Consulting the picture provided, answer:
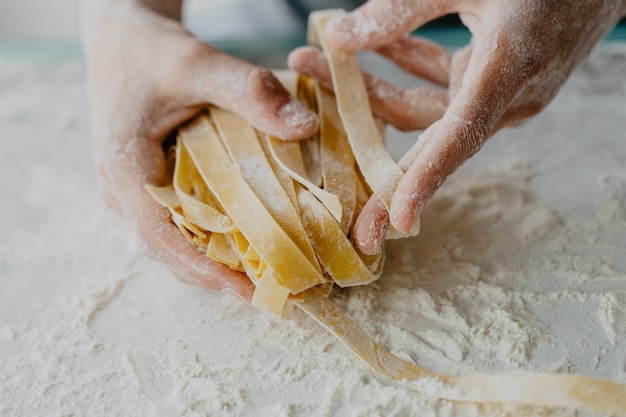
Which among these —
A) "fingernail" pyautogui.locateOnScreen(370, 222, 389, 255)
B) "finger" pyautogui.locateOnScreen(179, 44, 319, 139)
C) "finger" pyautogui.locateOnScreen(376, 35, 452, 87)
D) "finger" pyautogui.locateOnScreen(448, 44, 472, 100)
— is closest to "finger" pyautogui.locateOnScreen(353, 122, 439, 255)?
"fingernail" pyautogui.locateOnScreen(370, 222, 389, 255)

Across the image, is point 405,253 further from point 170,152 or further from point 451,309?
point 170,152

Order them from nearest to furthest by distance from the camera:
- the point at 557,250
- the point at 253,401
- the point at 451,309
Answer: the point at 253,401 → the point at 451,309 → the point at 557,250

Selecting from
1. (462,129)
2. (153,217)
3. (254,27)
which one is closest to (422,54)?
(462,129)

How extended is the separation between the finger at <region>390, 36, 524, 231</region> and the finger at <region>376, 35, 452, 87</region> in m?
0.40

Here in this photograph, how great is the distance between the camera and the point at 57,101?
6.84 feet

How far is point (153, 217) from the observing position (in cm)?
127

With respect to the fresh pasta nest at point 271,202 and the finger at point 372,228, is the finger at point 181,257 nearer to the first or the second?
the fresh pasta nest at point 271,202

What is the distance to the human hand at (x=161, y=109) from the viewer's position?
4.09 feet

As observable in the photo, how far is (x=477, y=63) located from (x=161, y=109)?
636 millimetres

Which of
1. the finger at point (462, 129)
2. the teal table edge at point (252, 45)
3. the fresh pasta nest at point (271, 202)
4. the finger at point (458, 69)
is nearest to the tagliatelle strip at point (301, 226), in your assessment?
the fresh pasta nest at point (271, 202)

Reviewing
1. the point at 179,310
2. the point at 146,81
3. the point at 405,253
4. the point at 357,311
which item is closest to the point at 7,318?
the point at 179,310

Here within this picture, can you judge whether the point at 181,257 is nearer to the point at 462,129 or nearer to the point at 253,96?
the point at 253,96

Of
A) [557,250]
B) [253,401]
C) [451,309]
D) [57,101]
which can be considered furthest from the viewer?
[57,101]

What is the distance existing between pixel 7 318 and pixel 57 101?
100 cm
